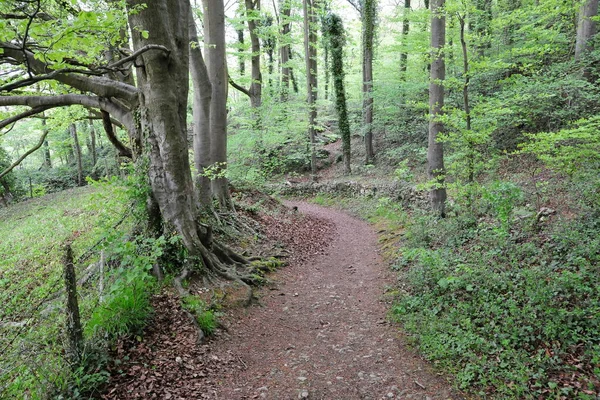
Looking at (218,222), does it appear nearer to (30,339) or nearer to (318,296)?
(318,296)

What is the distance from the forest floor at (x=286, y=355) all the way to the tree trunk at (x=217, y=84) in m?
→ 3.94

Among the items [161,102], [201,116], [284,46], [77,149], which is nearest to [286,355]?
[161,102]

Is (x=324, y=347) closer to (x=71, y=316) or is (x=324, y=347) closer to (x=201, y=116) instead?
(x=71, y=316)

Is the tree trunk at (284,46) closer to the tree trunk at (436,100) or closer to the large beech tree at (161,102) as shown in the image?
the tree trunk at (436,100)

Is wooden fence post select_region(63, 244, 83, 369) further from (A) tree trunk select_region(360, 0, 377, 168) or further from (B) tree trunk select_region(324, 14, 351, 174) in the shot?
(B) tree trunk select_region(324, 14, 351, 174)

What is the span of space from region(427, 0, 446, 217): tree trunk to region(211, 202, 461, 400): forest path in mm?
2817

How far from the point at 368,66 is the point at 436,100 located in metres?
10.4

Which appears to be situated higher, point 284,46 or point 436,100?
point 284,46

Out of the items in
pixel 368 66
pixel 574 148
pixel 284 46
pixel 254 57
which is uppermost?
pixel 284 46

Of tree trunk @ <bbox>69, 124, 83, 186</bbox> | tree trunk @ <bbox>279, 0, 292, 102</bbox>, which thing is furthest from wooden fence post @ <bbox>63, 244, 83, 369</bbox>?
tree trunk @ <bbox>69, 124, 83, 186</bbox>

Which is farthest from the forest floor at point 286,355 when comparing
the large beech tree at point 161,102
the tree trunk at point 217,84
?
the tree trunk at point 217,84

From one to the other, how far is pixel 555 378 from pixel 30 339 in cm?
561

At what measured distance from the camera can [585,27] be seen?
33.7ft

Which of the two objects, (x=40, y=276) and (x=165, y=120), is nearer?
(x=165, y=120)
